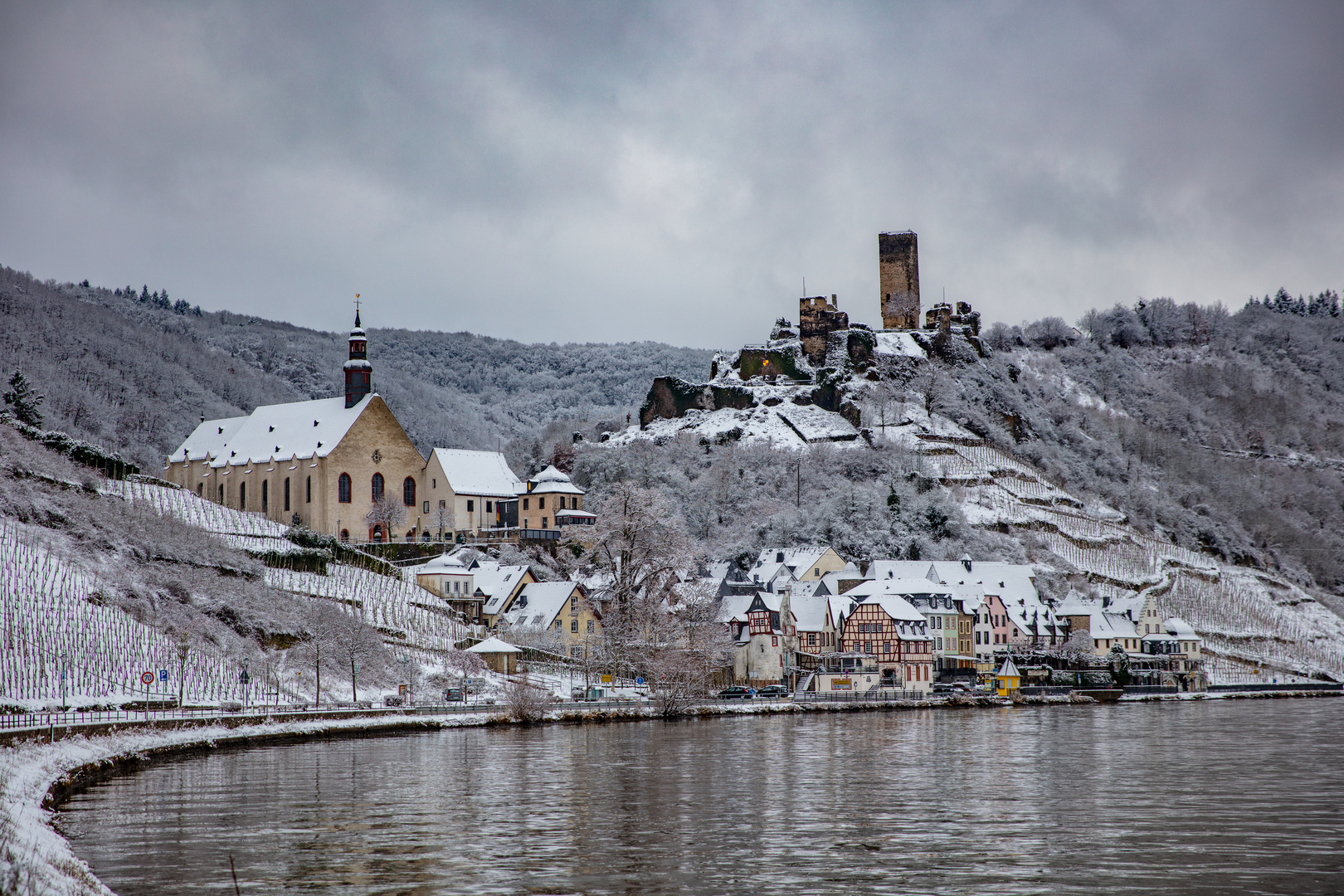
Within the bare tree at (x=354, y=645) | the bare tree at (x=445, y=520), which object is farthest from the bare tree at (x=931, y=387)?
the bare tree at (x=354, y=645)

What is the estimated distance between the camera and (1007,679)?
85688mm

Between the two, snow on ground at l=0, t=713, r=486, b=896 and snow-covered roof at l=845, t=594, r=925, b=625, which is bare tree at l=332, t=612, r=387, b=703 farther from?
snow-covered roof at l=845, t=594, r=925, b=625

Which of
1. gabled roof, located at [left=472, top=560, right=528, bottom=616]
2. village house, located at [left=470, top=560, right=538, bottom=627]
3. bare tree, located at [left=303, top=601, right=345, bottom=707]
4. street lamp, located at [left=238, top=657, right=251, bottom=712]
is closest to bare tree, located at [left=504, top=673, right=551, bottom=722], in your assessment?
bare tree, located at [left=303, top=601, right=345, bottom=707]

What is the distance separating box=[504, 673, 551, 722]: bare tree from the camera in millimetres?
58531

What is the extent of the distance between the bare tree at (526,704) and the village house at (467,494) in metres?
40.2

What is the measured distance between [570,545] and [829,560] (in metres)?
20.4

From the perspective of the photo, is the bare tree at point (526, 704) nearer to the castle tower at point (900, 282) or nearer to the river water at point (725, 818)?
the river water at point (725, 818)

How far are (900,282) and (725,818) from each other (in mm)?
146699

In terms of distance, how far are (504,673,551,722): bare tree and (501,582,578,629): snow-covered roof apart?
17323 millimetres

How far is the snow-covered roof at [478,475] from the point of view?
4040 inches

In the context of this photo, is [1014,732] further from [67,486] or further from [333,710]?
[67,486]

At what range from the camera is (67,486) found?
2707 inches

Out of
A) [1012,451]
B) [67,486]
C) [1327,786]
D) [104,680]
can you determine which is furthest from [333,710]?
[1012,451]

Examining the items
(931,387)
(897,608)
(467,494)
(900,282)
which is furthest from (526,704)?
(900,282)
